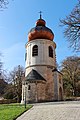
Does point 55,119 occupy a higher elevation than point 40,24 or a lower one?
lower

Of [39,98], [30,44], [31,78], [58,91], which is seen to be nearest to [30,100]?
[39,98]

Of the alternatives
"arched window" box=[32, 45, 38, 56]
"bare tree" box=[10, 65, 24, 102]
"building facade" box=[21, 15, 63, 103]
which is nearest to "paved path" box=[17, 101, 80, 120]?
"building facade" box=[21, 15, 63, 103]

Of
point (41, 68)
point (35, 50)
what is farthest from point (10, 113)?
point (35, 50)

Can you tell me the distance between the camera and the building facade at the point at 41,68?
99.7 ft

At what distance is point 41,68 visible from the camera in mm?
34031

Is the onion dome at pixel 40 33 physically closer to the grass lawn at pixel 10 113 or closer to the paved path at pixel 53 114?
the grass lawn at pixel 10 113

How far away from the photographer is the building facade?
1196 inches

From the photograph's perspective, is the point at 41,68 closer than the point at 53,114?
No

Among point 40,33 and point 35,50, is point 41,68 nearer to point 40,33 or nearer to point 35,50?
point 35,50

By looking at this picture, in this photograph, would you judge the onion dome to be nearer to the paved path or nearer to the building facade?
the building facade

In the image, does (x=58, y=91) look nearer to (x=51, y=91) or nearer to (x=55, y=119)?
(x=51, y=91)

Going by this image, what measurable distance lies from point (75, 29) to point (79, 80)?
1311 inches

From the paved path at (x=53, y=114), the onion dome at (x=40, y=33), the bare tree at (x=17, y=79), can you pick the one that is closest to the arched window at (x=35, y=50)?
the onion dome at (x=40, y=33)

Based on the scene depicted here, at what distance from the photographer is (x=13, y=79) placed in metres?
44.2
